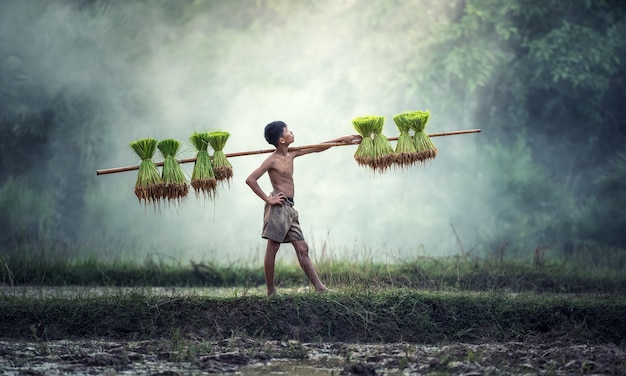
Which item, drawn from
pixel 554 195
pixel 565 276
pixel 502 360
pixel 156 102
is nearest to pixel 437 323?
pixel 502 360

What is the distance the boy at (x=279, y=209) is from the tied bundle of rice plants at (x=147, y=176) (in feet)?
2.64

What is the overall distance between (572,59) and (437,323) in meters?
10.4

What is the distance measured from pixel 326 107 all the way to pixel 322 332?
10.7 meters

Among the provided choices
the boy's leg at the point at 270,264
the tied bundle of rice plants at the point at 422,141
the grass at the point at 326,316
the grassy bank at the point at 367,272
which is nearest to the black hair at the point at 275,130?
the boy's leg at the point at 270,264

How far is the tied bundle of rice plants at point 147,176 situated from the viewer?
321 inches

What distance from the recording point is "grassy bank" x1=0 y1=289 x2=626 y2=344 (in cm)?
770

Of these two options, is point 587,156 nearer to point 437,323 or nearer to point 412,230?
point 412,230

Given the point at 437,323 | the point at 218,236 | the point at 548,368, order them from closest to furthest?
the point at 548,368 → the point at 437,323 → the point at 218,236

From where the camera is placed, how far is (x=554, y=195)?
17.1m

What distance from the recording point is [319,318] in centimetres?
780

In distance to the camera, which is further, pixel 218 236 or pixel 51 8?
pixel 218 236

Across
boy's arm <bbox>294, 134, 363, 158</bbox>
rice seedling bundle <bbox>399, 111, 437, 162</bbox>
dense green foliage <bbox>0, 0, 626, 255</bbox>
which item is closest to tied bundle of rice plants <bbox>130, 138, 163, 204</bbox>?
boy's arm <bbox>294, 134, 363, 158</bbox>

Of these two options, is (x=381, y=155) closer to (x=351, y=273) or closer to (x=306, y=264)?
(x=306, y=264)

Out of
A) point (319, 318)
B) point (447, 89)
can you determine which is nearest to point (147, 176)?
point (319, 318)
